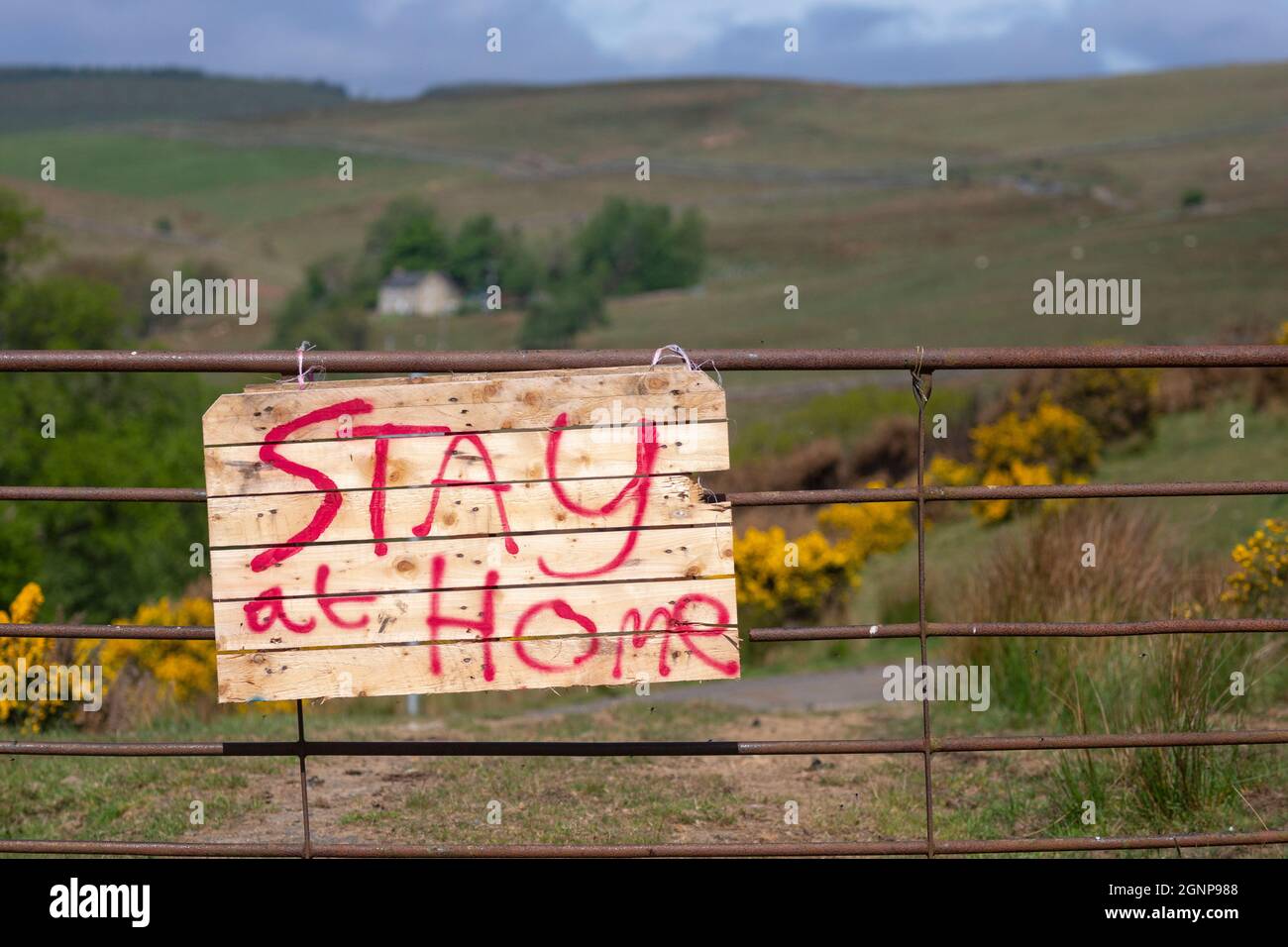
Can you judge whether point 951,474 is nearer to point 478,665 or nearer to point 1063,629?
point 1063,629

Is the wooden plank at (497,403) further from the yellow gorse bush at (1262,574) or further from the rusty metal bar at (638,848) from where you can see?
the yellow gorse bush at (1262,574)

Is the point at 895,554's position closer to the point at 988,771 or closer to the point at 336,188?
the point at 988,771

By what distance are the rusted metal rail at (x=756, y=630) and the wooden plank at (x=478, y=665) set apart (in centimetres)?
11

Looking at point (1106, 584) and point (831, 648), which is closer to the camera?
point (1106, 584)

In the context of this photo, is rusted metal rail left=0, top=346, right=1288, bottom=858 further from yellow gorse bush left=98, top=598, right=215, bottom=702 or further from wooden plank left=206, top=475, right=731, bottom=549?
yellow gorse bush left=98, top=598, right=215, bottom=702

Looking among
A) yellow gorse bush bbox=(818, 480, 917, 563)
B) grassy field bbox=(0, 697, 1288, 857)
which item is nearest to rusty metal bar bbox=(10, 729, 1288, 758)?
grassy field bbox=(0, 697, 1288, 857)

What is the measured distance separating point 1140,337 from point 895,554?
106ft

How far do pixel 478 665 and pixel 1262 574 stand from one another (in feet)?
16.8

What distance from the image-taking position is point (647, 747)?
146 inches

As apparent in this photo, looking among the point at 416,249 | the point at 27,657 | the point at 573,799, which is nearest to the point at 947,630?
the point at 573,799

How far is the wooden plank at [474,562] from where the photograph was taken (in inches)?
144

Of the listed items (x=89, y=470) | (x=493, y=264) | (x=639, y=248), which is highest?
(x=639, y=248)

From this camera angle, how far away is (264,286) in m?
98.2
